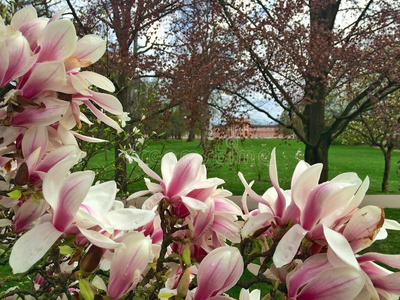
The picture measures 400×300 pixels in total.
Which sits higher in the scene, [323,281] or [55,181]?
[55,181]

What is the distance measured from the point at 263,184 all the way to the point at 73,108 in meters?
10.8

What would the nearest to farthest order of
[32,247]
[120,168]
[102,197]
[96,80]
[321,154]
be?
[32,247] → [102,197] → [96,80] → [120,168] → [321,154]

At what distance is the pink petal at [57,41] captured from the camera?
23.0 inches

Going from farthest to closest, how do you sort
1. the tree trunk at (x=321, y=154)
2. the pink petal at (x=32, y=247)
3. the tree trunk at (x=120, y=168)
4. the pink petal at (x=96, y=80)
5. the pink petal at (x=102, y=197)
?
the tree trunk at (x=321, y=154), the tree trunk at (x=120, y=168), the pink petal at (x=96, y=80), the pink petal at (x=102, y=197), the pink petal at (x=32, y=247)

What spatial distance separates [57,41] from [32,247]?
0.29m

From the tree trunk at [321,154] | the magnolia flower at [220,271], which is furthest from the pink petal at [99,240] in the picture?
the tree trunk at [321,154]

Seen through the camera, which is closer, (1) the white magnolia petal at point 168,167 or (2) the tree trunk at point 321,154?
(1) the white magnolia petal at point 168,167

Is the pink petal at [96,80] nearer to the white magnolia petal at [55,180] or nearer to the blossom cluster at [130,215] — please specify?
the blossom cluster at [130,215]

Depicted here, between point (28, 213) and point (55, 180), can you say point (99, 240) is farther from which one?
point (28, 213)

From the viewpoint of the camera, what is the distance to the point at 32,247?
1.57 ft

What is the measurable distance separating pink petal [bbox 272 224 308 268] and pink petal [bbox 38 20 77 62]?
1.29 feet

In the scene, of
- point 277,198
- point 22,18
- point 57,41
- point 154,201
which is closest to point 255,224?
point 277,198

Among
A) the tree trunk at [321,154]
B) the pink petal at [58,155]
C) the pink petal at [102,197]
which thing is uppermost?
Answer: the pink petal at [58,155]

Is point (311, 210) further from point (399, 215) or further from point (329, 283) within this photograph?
point (399, 215)
